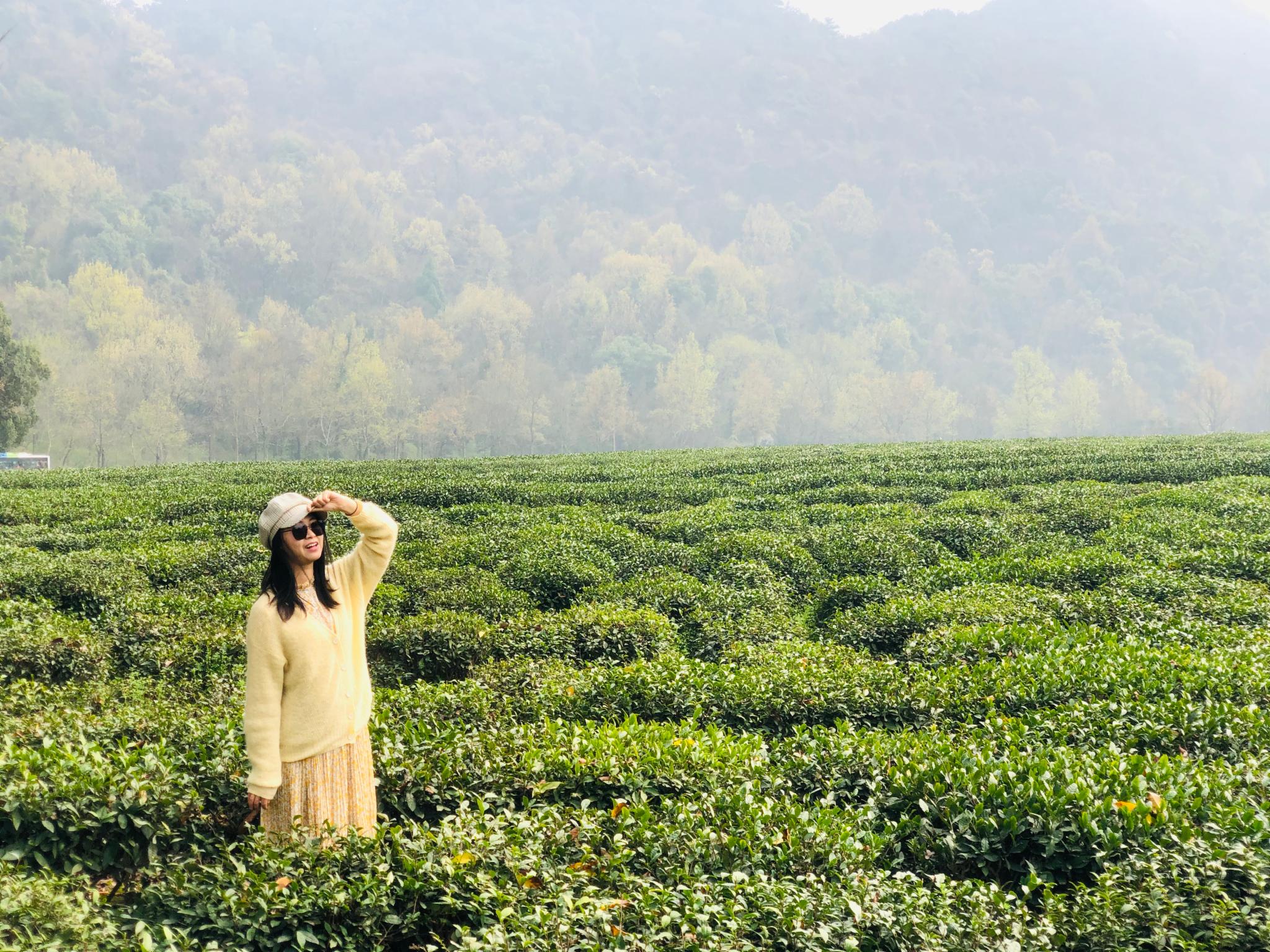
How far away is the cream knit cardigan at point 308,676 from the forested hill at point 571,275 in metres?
80.8

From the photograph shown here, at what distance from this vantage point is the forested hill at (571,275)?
98062 mm

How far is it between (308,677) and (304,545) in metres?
0.66

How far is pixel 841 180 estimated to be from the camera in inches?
7510

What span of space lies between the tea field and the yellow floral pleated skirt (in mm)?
133

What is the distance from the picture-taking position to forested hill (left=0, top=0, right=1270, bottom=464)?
98062 millimetres

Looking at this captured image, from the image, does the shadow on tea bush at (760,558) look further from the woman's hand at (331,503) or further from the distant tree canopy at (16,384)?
the distant tree canopy at (16,384)

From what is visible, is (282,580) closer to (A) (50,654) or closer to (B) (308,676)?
(B) (308,676)

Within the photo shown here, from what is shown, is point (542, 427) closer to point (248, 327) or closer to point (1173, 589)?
point (248, 327)

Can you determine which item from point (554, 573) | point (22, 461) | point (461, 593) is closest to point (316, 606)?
point (461, 593)

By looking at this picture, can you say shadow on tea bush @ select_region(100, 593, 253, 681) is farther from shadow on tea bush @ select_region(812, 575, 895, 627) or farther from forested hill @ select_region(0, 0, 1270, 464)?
forested hill @ select_region(0, 0, 1270, 464)

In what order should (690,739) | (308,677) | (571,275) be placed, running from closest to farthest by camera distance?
(308,677) < (690,739) < (571,275)

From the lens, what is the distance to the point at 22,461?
2119 inches

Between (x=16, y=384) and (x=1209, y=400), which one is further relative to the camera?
(x=1209, y=400)

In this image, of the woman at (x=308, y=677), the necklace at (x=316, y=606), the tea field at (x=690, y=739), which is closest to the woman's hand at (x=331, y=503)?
the woman at (x=308, y=677)
